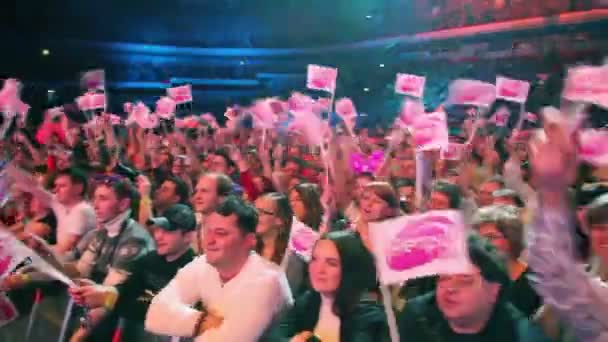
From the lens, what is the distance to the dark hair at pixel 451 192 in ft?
13.1

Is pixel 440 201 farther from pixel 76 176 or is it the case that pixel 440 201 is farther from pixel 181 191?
pixel 76 176

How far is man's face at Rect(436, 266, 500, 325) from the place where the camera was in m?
2.57

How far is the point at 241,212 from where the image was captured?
126 inches

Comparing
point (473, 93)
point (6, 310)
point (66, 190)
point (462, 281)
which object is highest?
point (473, 93)

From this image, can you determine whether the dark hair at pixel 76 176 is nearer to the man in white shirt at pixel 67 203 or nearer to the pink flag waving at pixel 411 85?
the man in white shirt at pixel 67 203

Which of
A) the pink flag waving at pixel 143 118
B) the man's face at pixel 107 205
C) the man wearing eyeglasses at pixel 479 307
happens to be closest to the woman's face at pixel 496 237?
the man wearing eyeglasses at pixel 479 307

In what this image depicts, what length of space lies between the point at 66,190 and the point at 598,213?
127 inches

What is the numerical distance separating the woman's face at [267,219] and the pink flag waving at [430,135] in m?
1.05

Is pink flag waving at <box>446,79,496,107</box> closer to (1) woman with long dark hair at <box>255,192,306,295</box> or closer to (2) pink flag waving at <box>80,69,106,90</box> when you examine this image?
(1) woman with long dark hair at <box>255,192,306,295</box>

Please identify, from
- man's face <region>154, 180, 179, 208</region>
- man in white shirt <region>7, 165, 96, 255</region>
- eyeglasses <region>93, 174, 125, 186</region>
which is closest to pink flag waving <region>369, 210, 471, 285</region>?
eyeglasses <region>93, 174, 125, 186</region>

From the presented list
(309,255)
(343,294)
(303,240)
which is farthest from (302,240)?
(343,294)

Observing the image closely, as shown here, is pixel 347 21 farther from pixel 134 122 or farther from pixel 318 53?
pixel 134 122

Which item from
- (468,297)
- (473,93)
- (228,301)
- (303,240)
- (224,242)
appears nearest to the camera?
(468,297)

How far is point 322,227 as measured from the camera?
14.1ft
